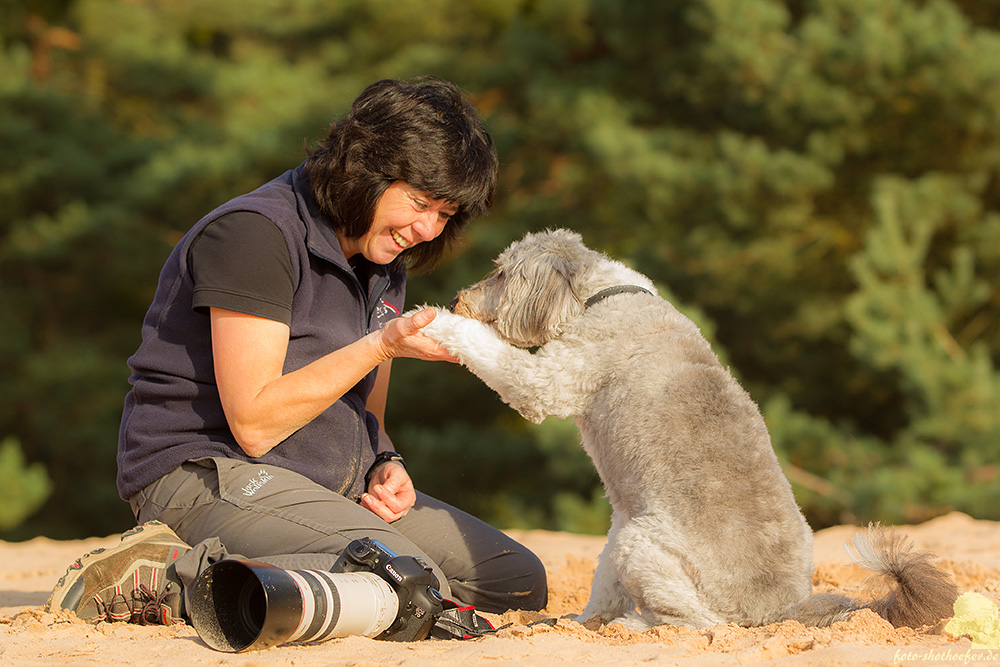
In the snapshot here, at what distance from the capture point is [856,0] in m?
11.4

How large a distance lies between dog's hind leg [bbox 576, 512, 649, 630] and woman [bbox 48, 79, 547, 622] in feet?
2.02

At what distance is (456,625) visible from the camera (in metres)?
3.54

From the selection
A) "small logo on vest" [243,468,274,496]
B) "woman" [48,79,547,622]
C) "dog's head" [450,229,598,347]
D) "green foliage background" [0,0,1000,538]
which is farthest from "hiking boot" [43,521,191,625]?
"green foliage background" [0,0,1000,538]

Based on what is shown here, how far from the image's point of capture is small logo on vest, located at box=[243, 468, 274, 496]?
12.5 feet

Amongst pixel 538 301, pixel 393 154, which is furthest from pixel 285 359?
pixel 538 301

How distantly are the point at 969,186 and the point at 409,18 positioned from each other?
436 inches

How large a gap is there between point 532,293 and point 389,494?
1166 millimetres

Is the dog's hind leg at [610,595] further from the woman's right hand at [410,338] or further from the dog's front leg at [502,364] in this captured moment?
the woman's right hand at [410,338]

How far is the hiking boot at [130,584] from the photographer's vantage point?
3.69m

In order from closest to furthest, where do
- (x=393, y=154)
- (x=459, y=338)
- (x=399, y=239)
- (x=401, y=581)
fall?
(x=401, y=581)
(x=459, y=338)
(x=393, y=154)
(x=399, y=239)

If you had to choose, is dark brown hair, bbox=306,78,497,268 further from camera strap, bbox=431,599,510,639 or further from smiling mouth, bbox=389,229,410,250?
camera strap, bbox=431,599,510,639

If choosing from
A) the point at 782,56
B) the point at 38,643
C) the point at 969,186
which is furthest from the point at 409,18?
the point at 38,643

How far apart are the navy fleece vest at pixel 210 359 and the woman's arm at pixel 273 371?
0.19m

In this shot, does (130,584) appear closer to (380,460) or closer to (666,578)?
(380,460)
